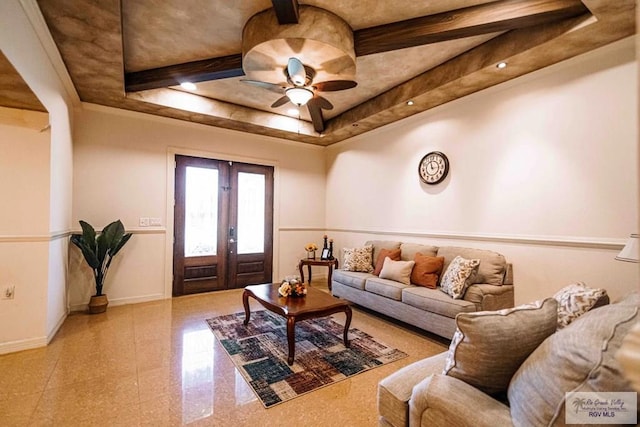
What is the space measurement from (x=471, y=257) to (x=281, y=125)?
370 centimetres

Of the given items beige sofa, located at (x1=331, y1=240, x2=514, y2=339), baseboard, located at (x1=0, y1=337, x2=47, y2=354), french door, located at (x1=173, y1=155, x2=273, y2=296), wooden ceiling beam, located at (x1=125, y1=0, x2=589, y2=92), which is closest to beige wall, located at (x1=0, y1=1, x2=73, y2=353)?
baseboard, located at (x1=0, y1=337, x2=47, y2=354)

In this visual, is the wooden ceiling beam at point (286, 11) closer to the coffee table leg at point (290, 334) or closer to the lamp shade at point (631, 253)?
the coffee table leg at point (290, 334)

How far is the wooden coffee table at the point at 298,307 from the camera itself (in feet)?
8.59

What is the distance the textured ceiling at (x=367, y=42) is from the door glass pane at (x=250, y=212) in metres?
1.52

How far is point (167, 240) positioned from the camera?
4.61 m

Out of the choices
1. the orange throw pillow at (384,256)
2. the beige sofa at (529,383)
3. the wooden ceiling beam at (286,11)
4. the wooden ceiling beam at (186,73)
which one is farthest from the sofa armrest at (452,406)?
the wooden ceiling beam at (186,73)

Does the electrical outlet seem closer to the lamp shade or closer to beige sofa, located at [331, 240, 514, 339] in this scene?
beige sofa, located at [331, 240, 514, 339]

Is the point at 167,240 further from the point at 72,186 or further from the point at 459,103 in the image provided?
the point at 459,103

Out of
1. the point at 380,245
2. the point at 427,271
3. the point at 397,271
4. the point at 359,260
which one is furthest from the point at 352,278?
the point at 427,271

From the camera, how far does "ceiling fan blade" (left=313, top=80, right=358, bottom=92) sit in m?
2.95

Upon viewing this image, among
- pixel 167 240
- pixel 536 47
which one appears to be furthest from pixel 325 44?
pixel 167 240

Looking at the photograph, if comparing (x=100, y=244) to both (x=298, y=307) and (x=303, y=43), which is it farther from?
(x=303, y=43)

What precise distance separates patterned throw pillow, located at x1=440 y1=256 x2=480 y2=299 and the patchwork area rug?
2.86 ft

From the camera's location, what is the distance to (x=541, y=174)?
3.08m
